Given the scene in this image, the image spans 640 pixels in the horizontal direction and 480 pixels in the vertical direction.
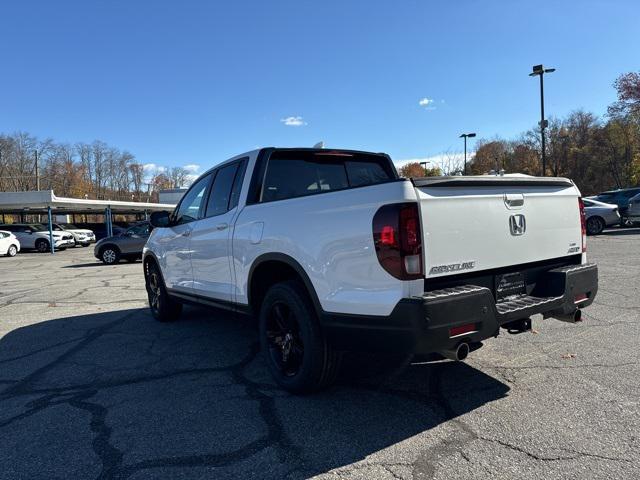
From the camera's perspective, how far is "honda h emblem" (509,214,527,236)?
10.9 feet

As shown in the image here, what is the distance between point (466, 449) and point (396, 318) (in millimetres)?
861

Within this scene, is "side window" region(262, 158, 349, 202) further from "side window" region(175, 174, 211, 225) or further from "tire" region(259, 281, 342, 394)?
"side window" region(175, 174, 211, 225)

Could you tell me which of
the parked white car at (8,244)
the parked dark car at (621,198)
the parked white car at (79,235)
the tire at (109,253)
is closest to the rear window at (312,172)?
the tire at (109,253)

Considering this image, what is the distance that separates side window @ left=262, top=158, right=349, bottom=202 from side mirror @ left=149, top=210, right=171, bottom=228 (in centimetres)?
220

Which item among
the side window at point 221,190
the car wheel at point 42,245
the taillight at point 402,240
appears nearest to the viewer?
the taillight at point 402,240

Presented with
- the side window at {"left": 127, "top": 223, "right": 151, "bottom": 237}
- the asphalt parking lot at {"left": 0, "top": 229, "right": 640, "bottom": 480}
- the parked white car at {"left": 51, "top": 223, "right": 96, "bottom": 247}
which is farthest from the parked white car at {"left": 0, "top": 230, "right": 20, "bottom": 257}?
the asphalt parking lot at {"left": 0, "top": 229, "right": 640, "bottom": 480}

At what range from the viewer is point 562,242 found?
148 inches

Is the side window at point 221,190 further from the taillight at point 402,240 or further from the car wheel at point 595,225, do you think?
the car wheel at point 595,225

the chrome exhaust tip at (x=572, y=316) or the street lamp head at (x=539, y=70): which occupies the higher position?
the street lamp head at (x=539, y=70)

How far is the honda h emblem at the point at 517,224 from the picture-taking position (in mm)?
3334

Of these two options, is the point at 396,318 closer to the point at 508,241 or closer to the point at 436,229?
the point at 436,229

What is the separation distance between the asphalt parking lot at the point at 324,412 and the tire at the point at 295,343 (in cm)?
17

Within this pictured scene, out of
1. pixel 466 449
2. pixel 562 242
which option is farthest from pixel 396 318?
pixel 562 242

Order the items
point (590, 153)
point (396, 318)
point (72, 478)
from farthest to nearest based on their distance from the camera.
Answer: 1. point (590, 153)
2. point (396, 318)
3. point (72, 478)
